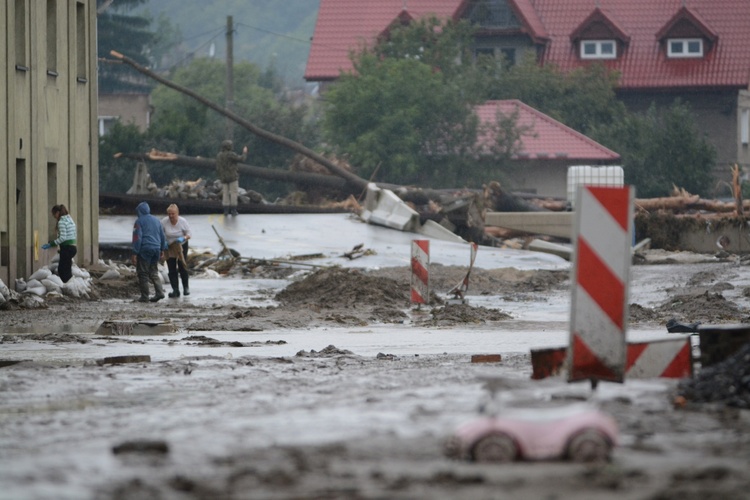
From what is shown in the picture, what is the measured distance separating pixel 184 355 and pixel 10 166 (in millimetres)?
12361

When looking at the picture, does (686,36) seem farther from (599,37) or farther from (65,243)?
(65,243)

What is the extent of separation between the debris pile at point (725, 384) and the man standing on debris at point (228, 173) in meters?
29.3

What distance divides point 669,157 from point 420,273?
43.1 m

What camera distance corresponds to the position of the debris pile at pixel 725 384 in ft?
29.1

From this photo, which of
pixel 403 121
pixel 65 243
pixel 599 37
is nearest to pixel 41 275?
pixel 65 243

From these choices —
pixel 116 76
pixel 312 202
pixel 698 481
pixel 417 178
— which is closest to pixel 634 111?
pixel 417 178

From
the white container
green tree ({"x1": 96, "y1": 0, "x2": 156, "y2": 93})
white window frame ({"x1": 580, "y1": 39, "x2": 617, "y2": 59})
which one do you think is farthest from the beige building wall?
green tree ({"x1": 96, "y1": 0, "x2": 156, "y2": 93})

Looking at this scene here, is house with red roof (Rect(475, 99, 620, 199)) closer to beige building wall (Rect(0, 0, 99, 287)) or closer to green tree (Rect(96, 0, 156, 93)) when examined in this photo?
beige building wall (Rect(0, 0, 99, 287))

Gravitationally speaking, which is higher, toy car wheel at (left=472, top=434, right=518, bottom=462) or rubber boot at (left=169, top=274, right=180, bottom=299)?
toy car wheel at (left=472, top=434, right=518, bottom=462)

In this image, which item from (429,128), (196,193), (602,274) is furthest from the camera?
(429,128)

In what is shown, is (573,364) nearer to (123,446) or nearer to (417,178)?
(123,446)

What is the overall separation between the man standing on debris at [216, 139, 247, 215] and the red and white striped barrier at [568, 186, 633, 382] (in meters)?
29.2

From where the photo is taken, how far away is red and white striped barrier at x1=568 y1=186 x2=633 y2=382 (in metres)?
9.13

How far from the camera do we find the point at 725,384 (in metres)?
9.07
